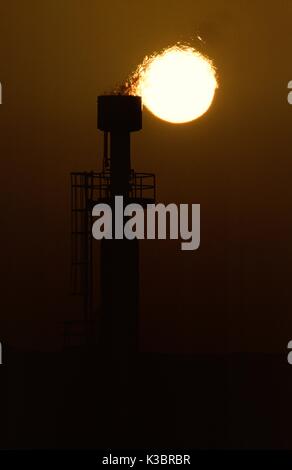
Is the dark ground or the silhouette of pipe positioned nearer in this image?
→ the dark ground

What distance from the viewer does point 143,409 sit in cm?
1942

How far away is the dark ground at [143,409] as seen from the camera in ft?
60.8

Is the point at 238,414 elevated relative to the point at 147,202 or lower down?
lower down

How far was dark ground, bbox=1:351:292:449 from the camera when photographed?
1853 cm

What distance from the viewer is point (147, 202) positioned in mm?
19531

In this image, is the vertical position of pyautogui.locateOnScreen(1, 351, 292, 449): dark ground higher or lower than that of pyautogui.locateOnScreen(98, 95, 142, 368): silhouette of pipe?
lower

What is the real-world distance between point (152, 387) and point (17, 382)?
5.22 meters

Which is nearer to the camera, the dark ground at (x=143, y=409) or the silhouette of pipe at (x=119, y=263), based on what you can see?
the dark ground at (x=143, y=409)

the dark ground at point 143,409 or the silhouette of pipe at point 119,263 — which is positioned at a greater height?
the silhouette of pipe at point 119,263

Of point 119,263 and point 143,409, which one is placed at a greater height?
point 119,263
